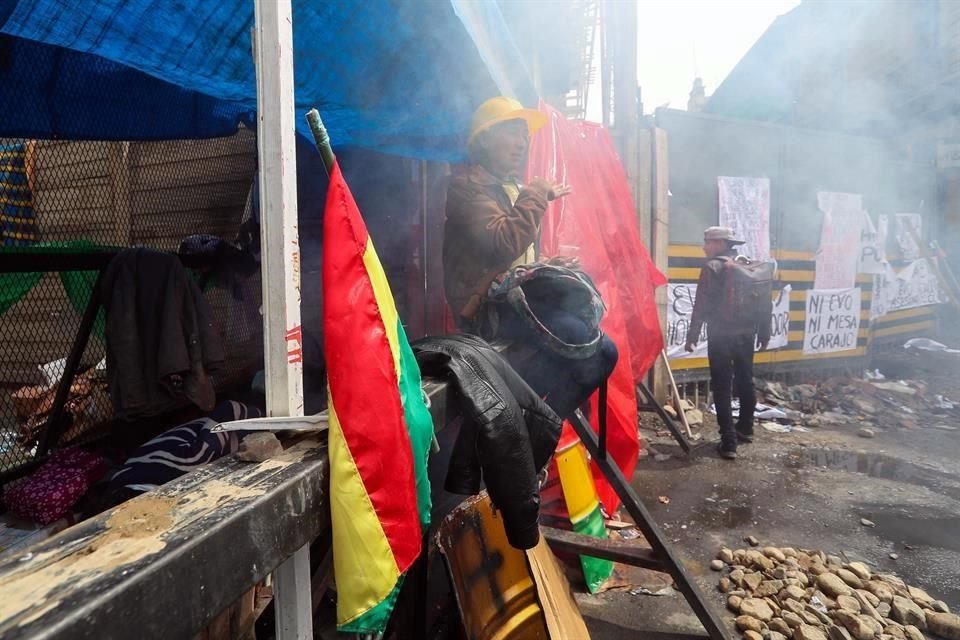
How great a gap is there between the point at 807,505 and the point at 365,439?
4.55m

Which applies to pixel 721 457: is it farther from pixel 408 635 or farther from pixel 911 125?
pixel 911 125

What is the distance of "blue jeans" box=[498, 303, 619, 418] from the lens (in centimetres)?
207

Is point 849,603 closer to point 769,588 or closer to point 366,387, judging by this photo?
point 769,588

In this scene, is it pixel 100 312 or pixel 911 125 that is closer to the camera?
pixel 100 312

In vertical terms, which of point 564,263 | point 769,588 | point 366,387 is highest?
point 564,263

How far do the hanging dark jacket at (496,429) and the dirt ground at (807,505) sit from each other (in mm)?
1744

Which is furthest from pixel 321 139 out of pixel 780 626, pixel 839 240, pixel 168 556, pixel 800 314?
pixel 839 240

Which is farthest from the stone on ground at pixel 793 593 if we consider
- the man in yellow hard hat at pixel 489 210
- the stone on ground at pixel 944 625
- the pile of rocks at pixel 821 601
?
the man in yellow hard hat at pixel 489 210

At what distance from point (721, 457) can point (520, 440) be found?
457 cm

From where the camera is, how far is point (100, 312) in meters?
2.97

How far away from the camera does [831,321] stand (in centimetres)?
783

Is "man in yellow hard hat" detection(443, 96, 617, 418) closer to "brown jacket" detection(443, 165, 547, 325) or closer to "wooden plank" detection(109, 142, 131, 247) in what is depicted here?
"brown jacket" detection(443, 165, 547, 325)

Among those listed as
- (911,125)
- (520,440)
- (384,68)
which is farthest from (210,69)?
(911,125)

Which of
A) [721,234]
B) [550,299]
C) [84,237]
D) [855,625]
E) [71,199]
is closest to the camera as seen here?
[550,299]
